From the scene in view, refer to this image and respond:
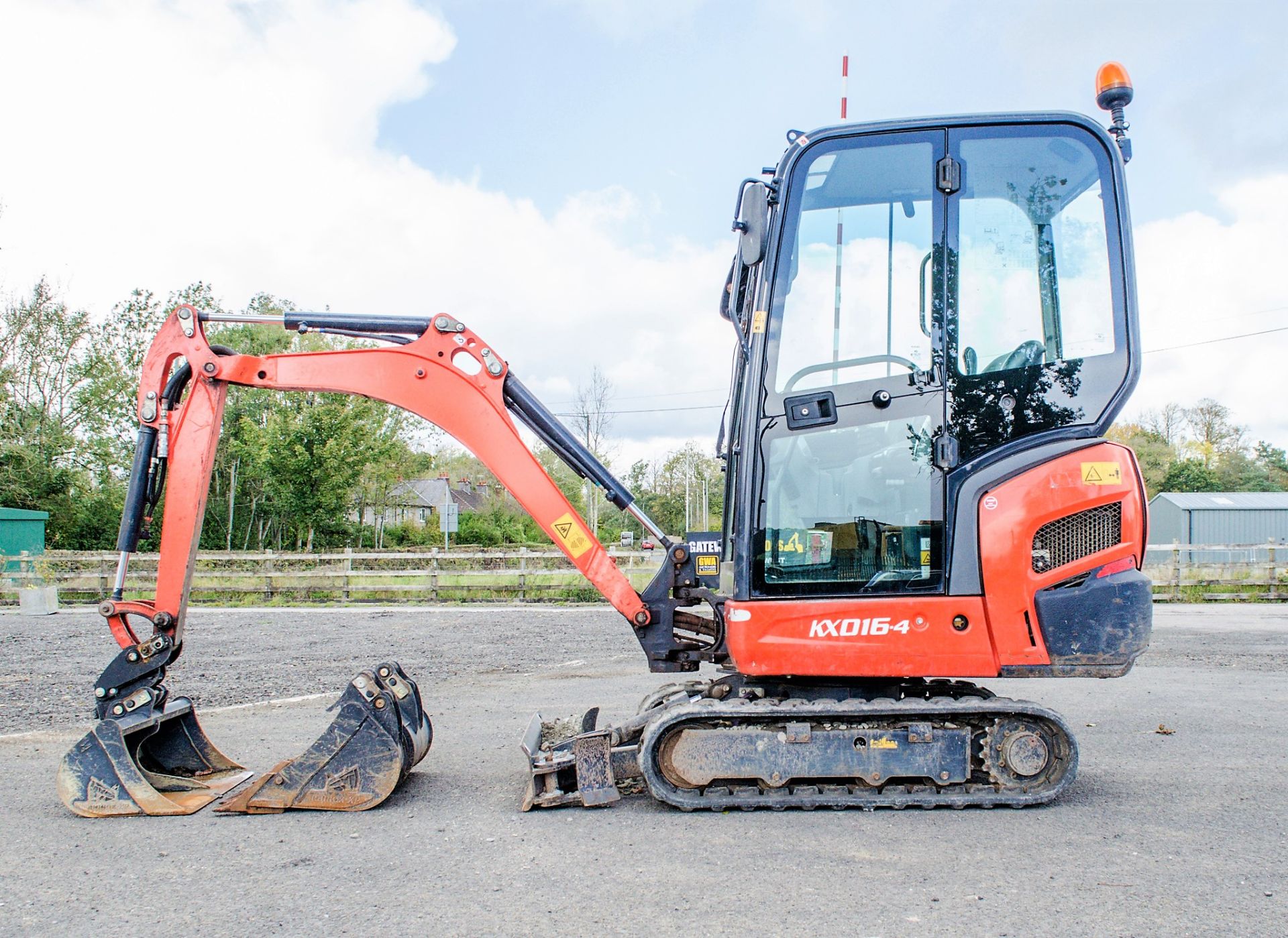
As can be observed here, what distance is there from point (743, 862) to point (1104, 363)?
282 centimetres

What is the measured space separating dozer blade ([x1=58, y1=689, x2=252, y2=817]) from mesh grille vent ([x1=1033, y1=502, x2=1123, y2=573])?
425 cm

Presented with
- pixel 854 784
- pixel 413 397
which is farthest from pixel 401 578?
pixel 854 784

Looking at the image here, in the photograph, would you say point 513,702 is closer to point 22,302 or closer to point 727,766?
point 727,766

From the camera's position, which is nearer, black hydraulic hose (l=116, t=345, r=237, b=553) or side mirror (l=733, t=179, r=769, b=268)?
side mirror (l=733, t=179, r=769, b=268)

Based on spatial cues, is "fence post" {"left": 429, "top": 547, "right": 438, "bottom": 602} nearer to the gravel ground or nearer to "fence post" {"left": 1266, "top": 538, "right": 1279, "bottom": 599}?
the gravel ground

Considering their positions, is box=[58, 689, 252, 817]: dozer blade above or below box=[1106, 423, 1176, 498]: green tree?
below

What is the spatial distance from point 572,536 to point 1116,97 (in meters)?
3.54

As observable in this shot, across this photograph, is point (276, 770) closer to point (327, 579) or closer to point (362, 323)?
point (362, 323)

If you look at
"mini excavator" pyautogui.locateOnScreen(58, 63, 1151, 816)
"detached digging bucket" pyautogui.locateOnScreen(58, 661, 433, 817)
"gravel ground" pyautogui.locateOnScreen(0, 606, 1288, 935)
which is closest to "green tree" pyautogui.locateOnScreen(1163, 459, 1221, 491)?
"gravel ground" pyautogui.locateOnScreen(0, 606, 1288, 935)

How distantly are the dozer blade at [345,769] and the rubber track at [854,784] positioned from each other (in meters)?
1.28

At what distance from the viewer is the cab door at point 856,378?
4.18m

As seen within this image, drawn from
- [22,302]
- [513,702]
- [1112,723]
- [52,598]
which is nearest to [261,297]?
[22,302]

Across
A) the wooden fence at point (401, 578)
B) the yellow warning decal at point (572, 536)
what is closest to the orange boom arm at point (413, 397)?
the yellow warning decal at point (572, 536)

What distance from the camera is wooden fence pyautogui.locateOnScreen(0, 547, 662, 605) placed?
17969 mm
